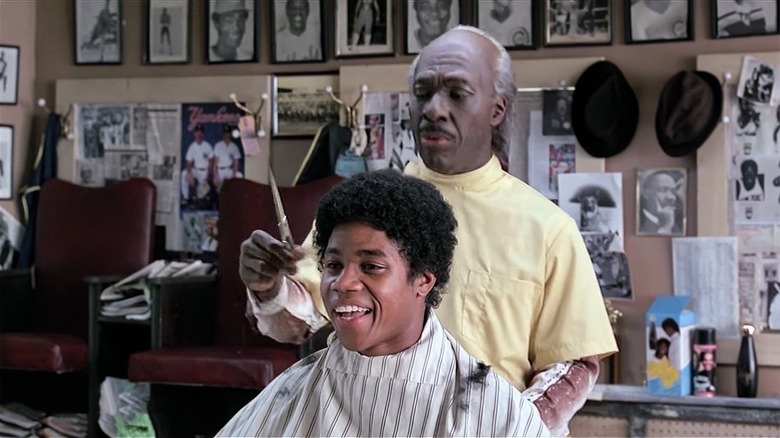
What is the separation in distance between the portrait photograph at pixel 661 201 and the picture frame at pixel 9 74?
275 centimetres

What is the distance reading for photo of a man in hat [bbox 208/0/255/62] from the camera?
3969mm

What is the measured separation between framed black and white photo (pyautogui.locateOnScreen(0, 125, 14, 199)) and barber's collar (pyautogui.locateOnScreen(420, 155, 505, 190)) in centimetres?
302

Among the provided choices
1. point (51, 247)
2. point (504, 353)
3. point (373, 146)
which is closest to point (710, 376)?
point (373, 146)

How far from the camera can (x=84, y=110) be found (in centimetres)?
420

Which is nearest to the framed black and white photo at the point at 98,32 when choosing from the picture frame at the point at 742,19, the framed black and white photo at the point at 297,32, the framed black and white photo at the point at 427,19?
the framed black and white photo at the point at 297,32

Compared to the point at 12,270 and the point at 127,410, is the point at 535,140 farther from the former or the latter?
the point at 12,270

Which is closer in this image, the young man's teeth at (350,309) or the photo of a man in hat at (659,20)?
the young man's teeth at (350,309)

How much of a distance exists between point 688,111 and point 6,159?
2.91 m

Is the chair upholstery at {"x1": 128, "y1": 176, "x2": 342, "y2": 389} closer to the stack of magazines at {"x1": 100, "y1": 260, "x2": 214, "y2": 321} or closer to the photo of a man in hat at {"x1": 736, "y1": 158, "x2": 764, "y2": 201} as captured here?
the stack of magazines at {"x1": 100, "y1": 260, "x2": 214, "y2": 321}

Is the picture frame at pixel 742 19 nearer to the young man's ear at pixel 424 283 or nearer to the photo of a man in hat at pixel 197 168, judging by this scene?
the photo of a man in hat at pixel 197 168

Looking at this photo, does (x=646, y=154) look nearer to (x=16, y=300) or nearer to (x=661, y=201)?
(x=661, y=201)

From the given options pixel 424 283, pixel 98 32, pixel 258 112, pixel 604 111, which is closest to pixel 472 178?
pixel 424 283

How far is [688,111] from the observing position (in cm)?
335

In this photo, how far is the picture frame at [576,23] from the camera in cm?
352
